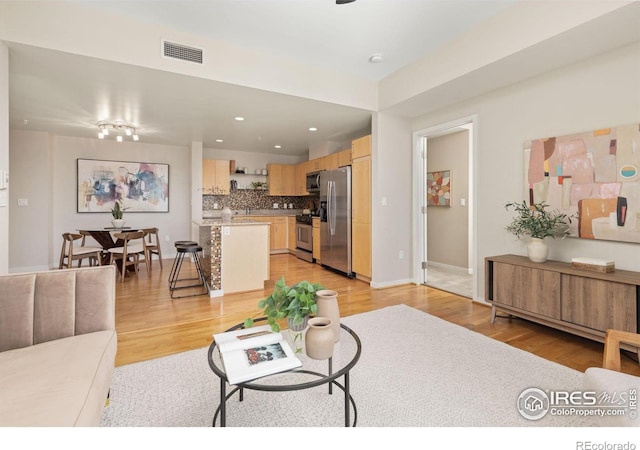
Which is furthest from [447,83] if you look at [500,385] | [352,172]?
[500,385]

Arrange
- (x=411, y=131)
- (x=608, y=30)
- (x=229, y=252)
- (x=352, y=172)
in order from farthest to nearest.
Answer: (x=352, y=172) → (x=411, y=131) → (x=229, y=252) → (x=608, y=30)

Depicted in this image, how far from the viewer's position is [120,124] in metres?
4.93

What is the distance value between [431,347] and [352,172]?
3039mm

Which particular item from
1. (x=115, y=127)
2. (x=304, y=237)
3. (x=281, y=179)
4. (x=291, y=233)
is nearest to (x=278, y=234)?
(x=291, y=233)

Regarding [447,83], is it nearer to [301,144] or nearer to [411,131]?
[411,131]

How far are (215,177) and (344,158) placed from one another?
3.10 meters

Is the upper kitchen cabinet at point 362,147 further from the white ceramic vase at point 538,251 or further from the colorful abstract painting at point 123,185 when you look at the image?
the colorful abstract painting at point 123,185

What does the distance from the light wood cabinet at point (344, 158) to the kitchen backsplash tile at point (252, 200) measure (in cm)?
210

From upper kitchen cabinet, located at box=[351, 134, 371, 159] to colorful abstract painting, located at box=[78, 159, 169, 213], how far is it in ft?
13.8

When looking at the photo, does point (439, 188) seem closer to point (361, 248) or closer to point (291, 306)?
point (361, 248)

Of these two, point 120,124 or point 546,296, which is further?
point 120,124

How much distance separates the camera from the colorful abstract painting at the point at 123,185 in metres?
5.91

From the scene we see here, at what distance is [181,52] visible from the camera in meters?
2.90

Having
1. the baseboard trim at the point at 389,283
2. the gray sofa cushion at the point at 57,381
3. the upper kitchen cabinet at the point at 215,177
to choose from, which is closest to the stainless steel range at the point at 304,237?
the upper kitchen cabinet at the point at 215,177
